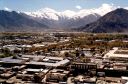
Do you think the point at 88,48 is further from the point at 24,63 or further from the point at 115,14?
the point at 115,14

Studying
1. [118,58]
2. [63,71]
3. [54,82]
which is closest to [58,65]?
[63,71]

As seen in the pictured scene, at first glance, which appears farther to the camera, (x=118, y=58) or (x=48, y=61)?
(x=118, y=58)

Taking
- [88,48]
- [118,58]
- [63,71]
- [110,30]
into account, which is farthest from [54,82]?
[110,30]

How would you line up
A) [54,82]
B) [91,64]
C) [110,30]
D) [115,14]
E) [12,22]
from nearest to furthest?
[54,82], [91,64], [110,30], [115,14], [12,22]

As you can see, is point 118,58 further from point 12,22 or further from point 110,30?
point 12,22

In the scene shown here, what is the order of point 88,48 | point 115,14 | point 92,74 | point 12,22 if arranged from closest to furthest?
1. point 92,74
2. point 88,48
3. point 115,14
4. point 12,22

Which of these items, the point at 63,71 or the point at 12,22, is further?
the point at 12,22

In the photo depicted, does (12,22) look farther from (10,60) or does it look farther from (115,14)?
(10,60)

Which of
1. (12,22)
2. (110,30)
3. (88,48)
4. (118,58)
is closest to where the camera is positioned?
(118,58)
